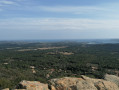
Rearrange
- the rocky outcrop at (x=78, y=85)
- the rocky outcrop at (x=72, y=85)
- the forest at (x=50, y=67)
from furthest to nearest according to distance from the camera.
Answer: the forest at (x=50, y=67)
the rocky outcrop at (x=78, y=85)
the rocky outcrop at (x=72, y=85)

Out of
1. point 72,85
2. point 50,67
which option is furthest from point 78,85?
point 50,67

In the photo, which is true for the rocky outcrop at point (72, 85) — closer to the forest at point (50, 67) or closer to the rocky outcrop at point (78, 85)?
the rocky outcrop at point (78, 85)

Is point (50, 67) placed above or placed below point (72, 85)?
below

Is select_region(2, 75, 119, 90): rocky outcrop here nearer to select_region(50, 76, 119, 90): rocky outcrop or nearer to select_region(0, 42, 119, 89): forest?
select_region(50, 76, 119, 90): rocky outcrop

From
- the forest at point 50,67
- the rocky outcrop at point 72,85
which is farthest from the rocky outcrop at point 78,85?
the forest at point 50,67

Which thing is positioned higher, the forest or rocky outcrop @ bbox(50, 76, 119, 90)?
rocky outcrop @ bbox(50, 76, 119, 90)

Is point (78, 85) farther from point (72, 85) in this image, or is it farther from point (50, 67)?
point (50, 67)

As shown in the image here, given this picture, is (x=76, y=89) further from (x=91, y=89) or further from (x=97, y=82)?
(x=97, y=82)

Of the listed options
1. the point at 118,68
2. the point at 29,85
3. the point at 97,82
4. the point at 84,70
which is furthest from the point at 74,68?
the point at 29,85

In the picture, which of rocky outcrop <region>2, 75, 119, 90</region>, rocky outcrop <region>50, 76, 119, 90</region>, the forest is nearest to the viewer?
rocky outcrop <region>2, 75, 119, 90</region>

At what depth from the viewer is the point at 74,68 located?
185 ft

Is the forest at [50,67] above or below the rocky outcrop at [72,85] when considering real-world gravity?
below

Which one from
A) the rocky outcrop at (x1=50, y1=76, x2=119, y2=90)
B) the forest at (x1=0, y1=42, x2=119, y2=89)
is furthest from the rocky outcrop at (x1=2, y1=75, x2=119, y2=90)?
the forest at (x1=0, y1=42, x2=119, y2=89)

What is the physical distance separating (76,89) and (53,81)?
256cm
